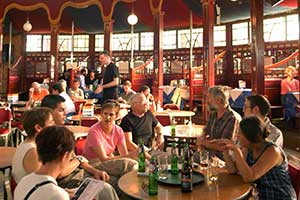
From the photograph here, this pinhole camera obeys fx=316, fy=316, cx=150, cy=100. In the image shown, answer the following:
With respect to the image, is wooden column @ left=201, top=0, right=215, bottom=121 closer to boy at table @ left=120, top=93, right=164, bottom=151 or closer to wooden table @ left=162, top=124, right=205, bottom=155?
wooden table @ left=162, top=124, right=205, bottom=155

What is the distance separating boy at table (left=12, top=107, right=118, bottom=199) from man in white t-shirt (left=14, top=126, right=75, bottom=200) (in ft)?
1.25

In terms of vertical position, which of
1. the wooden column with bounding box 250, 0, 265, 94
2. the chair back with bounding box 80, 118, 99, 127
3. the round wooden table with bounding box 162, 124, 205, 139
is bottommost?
the round wooden table with bounding box 162, 124, 205, 139

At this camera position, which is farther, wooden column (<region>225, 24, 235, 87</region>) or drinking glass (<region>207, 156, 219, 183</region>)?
wooden column (<region>225, 24, 235, 87</region>)

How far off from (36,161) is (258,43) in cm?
522

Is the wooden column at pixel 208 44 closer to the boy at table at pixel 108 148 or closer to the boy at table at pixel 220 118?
the boy at table at pixel 220 118

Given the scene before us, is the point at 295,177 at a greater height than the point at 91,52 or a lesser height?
lesser

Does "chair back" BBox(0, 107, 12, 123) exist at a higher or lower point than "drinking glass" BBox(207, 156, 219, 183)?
higher

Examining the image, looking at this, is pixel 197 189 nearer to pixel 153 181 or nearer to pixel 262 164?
pixel 153 181

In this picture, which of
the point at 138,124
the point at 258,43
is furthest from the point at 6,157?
the point at 258,43

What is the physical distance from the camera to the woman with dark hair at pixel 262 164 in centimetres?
203

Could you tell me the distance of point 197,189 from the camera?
189 centimetres

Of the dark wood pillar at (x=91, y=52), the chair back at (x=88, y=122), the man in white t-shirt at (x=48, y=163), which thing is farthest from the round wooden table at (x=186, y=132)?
the dark wood pillar at (x=91, y=52)

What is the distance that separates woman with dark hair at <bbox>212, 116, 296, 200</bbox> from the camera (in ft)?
6.67

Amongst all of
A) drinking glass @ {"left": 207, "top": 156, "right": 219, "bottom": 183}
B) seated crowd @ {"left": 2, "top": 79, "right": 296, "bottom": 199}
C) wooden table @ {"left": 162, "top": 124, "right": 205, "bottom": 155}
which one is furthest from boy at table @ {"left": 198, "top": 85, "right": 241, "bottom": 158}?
drinking glass @ {"left": 207, "top": 156, "right": 219, "bottom": 183}
